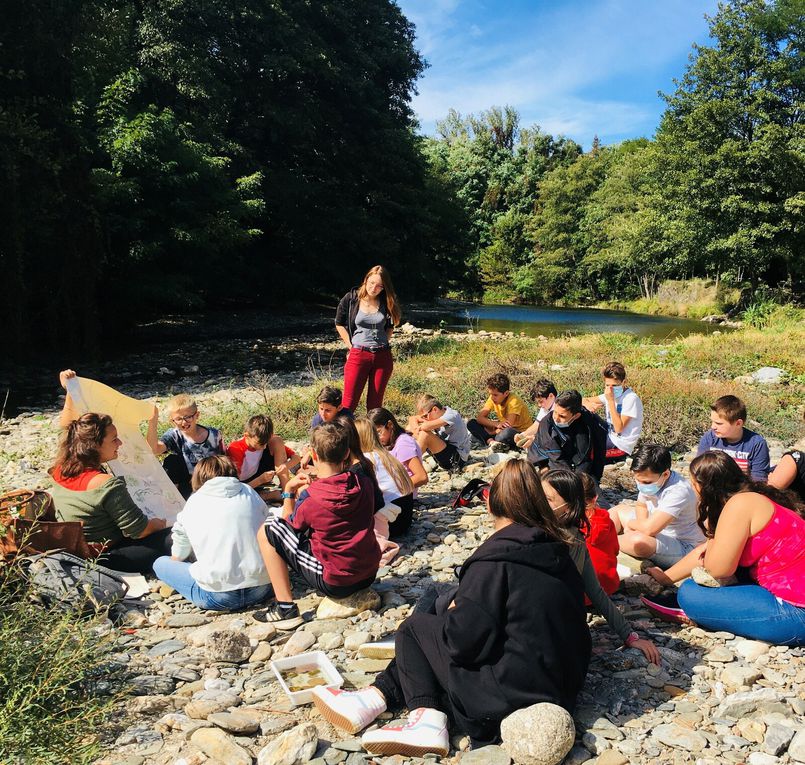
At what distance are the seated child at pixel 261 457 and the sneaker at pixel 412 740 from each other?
349 centimetres

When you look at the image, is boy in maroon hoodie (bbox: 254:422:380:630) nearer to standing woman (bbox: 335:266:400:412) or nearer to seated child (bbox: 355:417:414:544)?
seated child (bbox: 355:417:414:544)

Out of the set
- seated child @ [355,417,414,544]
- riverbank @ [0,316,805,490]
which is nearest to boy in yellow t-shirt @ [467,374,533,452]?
riverbank @ [0,316,805,490]

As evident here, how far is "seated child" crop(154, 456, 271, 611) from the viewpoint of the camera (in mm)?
4203

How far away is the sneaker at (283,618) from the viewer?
407cm

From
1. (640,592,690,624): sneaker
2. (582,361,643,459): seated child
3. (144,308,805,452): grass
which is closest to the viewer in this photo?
(640,592,690,624): sneaker

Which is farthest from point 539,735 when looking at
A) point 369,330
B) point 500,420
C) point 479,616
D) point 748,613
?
point 500,420

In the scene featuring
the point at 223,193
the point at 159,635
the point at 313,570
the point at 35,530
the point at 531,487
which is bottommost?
the point at 159,635

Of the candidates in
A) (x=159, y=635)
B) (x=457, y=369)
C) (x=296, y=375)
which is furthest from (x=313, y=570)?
(x=296, y=375)

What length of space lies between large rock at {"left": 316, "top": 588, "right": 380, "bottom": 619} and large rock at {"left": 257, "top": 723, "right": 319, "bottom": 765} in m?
1.29

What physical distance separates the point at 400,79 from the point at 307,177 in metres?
6.13

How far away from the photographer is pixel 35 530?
3.92m

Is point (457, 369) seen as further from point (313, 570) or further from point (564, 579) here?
point (564, 579)

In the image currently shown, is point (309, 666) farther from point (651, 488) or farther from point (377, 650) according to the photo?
point (651, 488)

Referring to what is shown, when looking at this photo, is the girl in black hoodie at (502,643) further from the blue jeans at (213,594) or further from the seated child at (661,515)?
the seated child at (661,515)
